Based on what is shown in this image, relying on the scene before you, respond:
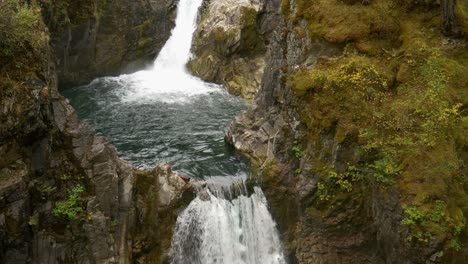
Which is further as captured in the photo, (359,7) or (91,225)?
(359,7)

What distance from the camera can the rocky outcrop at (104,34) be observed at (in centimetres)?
2144

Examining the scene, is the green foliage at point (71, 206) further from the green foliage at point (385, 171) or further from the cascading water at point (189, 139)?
the green foliage at point (385, 171)

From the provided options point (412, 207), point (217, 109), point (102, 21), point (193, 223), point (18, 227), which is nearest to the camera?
point (18, 227)

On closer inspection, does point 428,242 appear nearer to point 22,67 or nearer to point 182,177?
point 182,177

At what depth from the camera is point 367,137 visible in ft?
35.5

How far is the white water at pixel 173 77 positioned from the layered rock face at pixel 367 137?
10822 millimetres

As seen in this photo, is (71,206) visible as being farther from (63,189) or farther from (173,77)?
(173,77)

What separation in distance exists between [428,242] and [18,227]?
29.5ft

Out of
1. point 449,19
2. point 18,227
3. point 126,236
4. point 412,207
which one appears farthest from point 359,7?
point 18,227

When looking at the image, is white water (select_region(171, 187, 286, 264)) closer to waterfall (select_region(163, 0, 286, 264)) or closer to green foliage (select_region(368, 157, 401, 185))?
waterfall (select_region(163, 0, 286, 264))

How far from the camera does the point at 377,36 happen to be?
1258 cm

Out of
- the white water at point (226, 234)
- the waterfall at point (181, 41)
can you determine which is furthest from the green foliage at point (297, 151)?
the waterfall at point (181, 41)

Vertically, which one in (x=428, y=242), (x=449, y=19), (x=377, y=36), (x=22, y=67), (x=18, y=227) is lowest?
(x=18, y=227)

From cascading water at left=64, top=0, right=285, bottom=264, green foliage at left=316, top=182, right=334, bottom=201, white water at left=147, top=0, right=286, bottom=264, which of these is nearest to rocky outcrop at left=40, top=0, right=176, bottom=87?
cascading water at left=64, top=0, right=285, bottom=264
